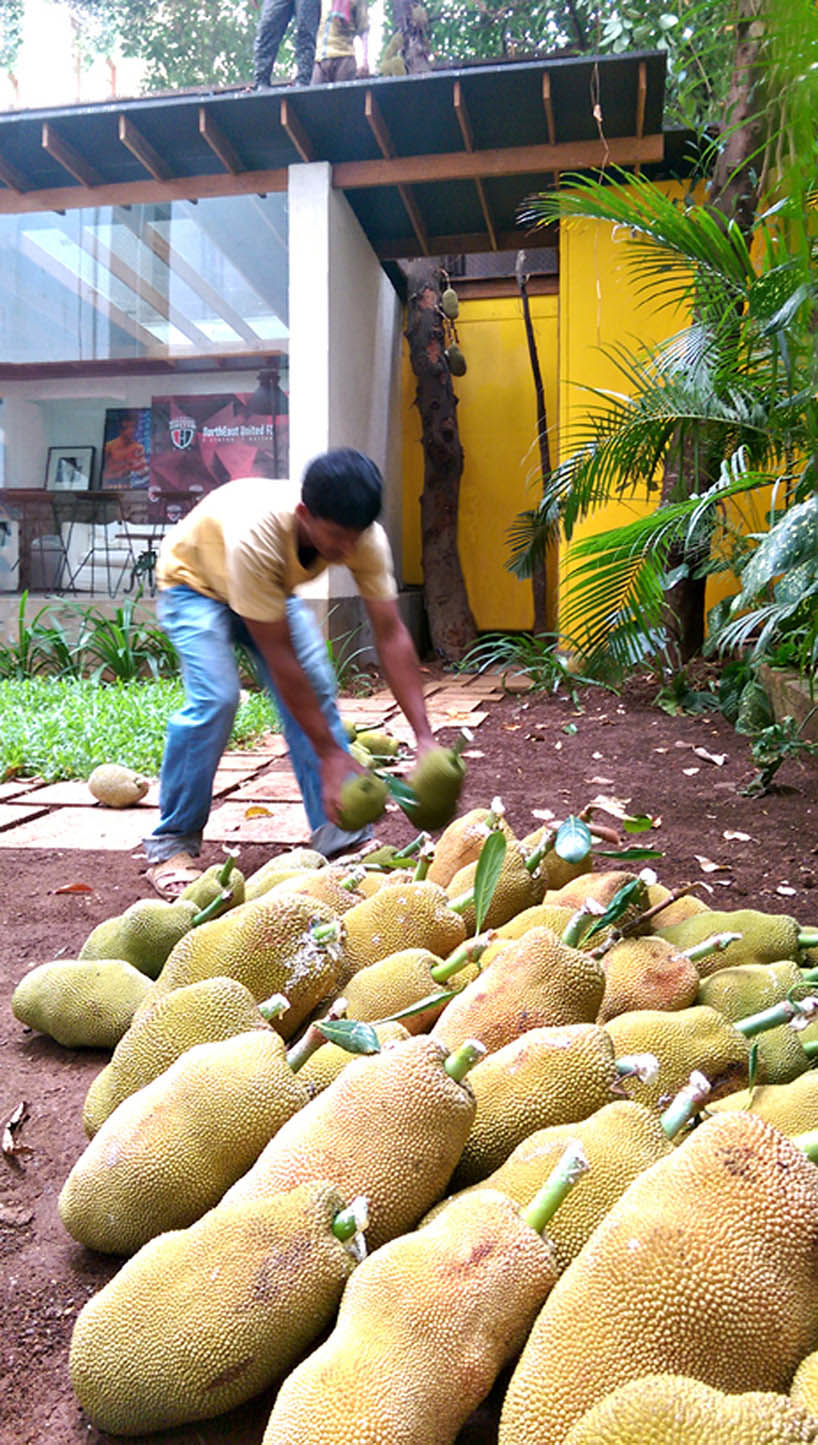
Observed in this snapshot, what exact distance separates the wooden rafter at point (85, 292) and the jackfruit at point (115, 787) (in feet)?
15.5

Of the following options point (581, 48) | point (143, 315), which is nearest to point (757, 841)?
point (143, 315)

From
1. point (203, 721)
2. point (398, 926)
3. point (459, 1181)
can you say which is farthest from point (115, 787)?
point (459, 1181)

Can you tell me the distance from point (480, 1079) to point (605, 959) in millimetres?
342

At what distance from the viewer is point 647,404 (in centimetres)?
403

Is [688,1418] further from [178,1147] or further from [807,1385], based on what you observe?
[178,1147]

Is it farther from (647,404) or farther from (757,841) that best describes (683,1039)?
(647,404)

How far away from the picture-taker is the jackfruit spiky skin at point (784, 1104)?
1010 millimetres

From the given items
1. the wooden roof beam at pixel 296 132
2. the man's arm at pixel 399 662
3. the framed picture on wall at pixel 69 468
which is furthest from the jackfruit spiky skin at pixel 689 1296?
the framed picture on wall at pixel 69 468

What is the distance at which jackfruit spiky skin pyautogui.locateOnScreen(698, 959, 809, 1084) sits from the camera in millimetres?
1205

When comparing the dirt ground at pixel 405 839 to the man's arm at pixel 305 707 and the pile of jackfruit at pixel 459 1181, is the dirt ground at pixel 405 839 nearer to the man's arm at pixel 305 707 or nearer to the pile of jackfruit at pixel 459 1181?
the pile of jackfruit at pixel 459 1181

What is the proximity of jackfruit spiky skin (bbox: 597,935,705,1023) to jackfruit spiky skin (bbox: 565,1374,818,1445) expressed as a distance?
2.05 ft

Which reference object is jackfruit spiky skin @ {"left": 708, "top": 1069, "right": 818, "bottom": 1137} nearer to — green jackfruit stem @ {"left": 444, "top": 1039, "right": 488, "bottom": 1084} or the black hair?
green jackfruit stem @ {"left": 444, "top": 1039, "right": 488, "bottom": 1084}

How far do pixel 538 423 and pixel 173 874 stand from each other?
6244 millimetres

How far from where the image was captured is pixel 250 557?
2432 mm
